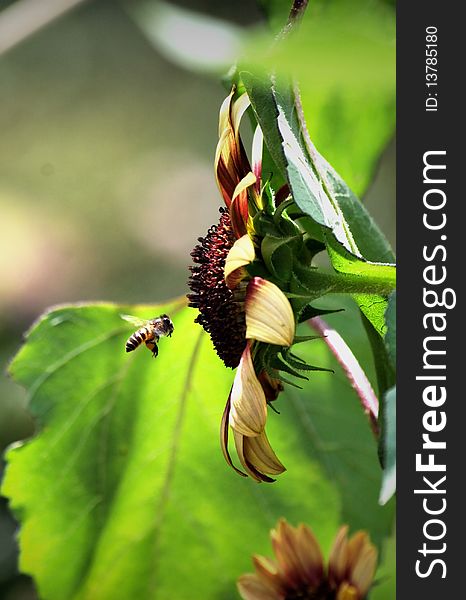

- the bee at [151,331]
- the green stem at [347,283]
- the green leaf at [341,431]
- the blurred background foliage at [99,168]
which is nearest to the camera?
the green stem at [347,283]

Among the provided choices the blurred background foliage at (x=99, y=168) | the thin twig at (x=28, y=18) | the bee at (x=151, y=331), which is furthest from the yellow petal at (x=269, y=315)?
the blurred background foliage at (x=99, y=168)

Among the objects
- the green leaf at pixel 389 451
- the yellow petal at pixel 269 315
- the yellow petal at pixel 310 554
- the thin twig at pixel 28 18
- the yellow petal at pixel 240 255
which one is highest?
the thin twig at pixel 28 18

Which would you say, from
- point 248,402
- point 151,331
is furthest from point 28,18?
point 248,402

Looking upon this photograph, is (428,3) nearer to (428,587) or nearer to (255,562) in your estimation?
(428,587)

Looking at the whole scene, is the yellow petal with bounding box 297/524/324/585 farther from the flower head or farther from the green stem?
the green stem

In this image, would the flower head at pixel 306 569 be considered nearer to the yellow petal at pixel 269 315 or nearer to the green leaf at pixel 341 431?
the green leaf at pixel 341 431

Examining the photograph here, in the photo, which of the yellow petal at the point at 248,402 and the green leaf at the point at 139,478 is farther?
the green leaf at the point at 139,478

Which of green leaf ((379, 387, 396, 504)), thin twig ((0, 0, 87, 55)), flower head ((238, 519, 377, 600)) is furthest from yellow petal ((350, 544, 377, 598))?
thin twig ((0, 0, 87, 55))

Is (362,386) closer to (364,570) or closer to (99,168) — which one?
(364,570)
